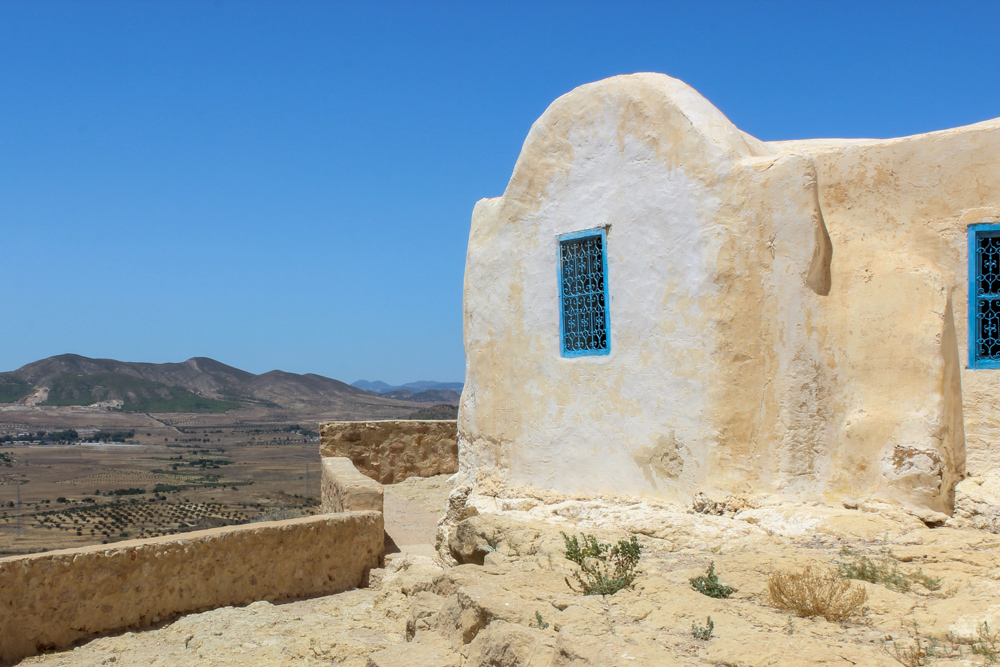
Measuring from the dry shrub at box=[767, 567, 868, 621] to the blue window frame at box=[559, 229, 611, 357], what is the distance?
3138 millimetres

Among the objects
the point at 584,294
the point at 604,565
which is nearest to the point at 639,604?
the point at 604,565

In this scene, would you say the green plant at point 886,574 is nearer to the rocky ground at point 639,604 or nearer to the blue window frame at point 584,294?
the rocky ground at point 639,604

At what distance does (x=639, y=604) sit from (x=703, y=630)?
52cm

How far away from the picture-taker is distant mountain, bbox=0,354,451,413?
3413 inches

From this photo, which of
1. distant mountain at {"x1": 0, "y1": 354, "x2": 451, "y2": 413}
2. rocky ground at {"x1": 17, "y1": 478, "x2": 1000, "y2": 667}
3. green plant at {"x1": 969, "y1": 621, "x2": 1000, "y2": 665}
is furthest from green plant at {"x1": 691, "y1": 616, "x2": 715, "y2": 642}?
distant mountain at {"x1": 0, "y1": 354, "x2": 451, "y2": 413}

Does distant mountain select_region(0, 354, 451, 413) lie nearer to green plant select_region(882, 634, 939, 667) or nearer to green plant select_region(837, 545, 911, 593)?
green plant select_region(837, 545, 911, 593)

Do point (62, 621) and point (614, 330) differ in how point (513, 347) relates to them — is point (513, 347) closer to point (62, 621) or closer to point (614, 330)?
→ point (614, 330)

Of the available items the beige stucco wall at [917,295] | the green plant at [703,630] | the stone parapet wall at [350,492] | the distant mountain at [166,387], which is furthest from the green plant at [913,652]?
the distant mountain at [166,387]

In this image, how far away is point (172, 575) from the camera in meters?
6.83

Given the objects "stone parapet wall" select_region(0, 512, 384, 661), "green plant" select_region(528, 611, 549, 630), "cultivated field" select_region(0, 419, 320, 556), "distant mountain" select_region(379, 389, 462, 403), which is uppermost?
"green plant" select_region(528, 611, 549, 630)

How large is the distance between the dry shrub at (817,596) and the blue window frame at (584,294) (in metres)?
3.14

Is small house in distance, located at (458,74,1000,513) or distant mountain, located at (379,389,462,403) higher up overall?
small house in distance, located at (458,74,1000,513)

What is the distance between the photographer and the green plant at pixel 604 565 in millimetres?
4480

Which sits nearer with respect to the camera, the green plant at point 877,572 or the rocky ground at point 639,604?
the rocky ground at point 639,604
